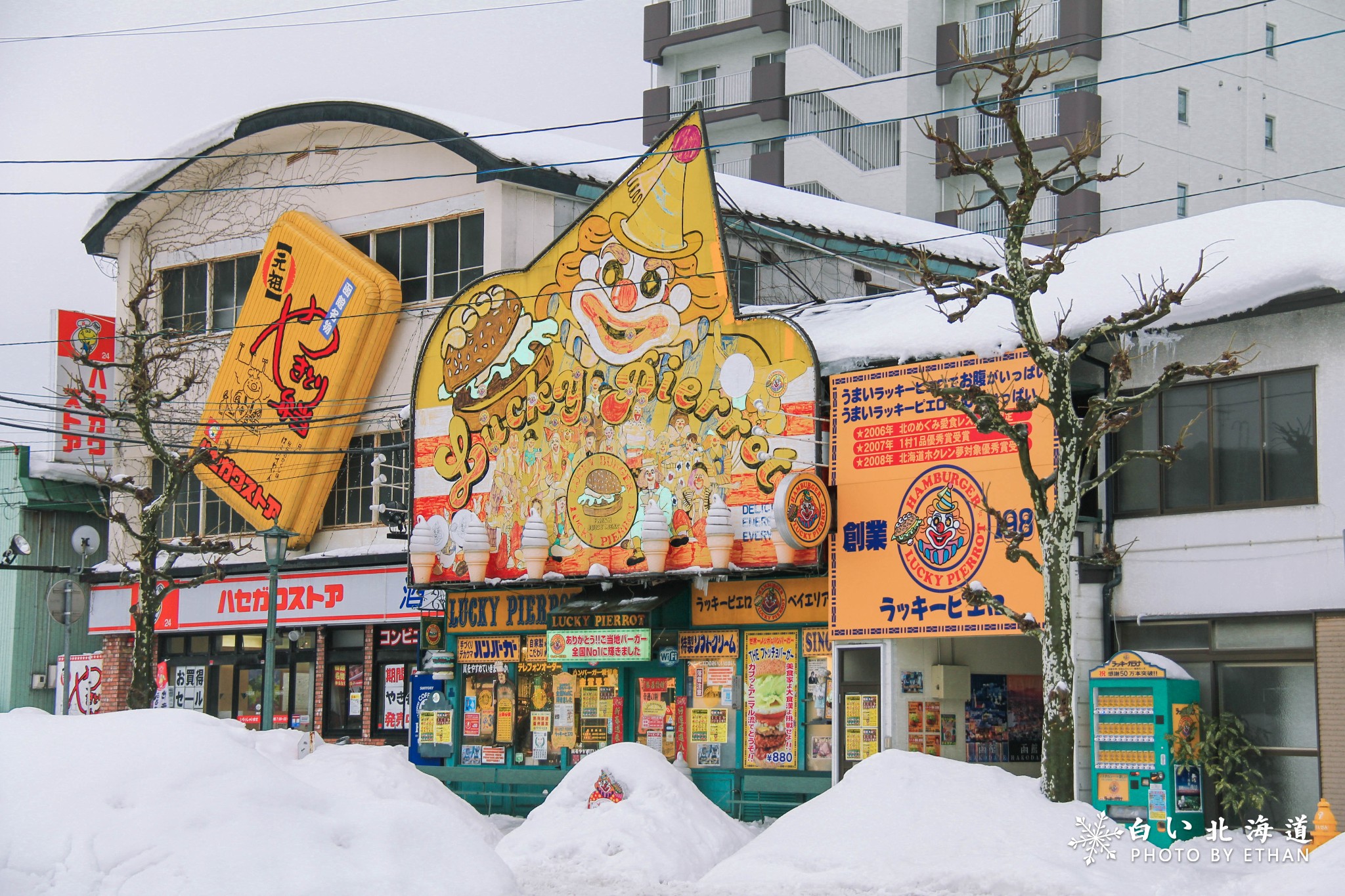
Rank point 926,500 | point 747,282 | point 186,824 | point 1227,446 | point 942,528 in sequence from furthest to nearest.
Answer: point 747,282, point 926,500, point 942,528, point 1227,446, point 186,824

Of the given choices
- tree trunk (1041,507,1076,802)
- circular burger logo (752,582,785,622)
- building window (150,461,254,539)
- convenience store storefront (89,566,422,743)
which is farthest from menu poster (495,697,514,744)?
tree trunk (1041,507,1076,802)

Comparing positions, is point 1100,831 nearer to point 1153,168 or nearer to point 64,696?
point 64,696

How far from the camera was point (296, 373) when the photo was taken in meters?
32.8

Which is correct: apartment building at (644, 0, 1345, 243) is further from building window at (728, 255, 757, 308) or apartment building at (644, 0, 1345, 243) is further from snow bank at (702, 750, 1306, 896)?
snow bank at (702, 750, 1306, 896)

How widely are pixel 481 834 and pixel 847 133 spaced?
4185 centimetres

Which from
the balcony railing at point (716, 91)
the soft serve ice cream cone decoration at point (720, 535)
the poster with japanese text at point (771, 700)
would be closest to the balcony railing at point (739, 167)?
the balcony railing at point (716, 91)

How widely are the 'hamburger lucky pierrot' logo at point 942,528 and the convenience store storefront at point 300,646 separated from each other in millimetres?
11179

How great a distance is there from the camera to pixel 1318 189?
52.3 metres

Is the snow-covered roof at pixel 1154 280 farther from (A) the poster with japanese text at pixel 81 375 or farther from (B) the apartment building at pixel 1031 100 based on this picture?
(B) the apartment building at pixel 1031 100

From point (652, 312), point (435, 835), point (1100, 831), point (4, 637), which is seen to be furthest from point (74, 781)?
point (4, 637)

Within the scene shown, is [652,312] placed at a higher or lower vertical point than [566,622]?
higher

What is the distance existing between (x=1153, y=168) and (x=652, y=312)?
96.3 feet

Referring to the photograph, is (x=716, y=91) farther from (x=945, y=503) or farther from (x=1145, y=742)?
(x=1145, y=742)

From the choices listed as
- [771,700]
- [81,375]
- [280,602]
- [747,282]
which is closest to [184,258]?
→ [81,375]
